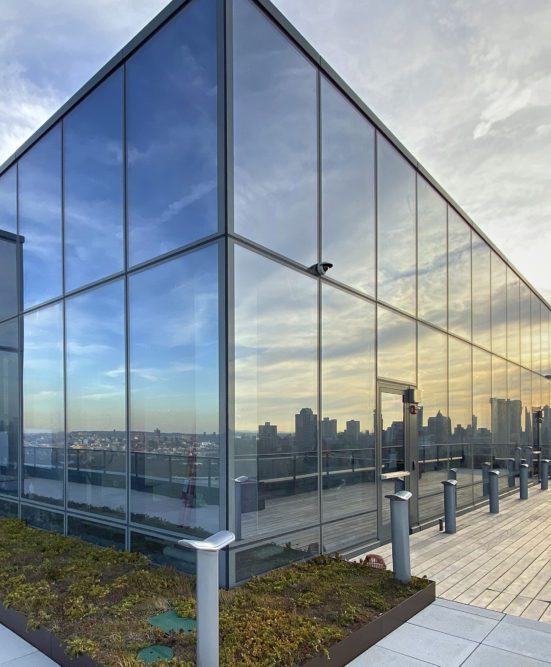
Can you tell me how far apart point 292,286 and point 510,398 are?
11.9 meters

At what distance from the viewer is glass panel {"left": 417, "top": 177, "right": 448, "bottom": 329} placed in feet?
34.7

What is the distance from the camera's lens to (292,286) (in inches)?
269

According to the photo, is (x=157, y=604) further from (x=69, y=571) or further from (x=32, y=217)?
(x=32, y=217)

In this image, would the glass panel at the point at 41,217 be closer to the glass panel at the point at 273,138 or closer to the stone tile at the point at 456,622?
the glass panel at the point at 273,138

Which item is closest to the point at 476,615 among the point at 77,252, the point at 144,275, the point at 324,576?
the point at 324,576

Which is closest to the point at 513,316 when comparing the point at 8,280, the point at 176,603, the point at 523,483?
the point at 523,483

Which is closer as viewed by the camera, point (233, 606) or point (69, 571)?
point (233, 606)

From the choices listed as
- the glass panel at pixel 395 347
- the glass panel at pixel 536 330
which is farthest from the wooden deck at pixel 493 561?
the glass panel at pixel 536 330

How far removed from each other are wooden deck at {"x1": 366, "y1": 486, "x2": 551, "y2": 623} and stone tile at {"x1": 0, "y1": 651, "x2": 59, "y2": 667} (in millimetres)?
3998

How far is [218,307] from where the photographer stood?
5797 mm

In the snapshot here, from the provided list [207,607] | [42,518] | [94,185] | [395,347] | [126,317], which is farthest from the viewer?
[395,347]

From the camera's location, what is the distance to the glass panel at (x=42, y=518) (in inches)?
328

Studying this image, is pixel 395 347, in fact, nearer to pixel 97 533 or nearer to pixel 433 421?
pixel 433 421

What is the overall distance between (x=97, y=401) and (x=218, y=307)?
295 centimetres
